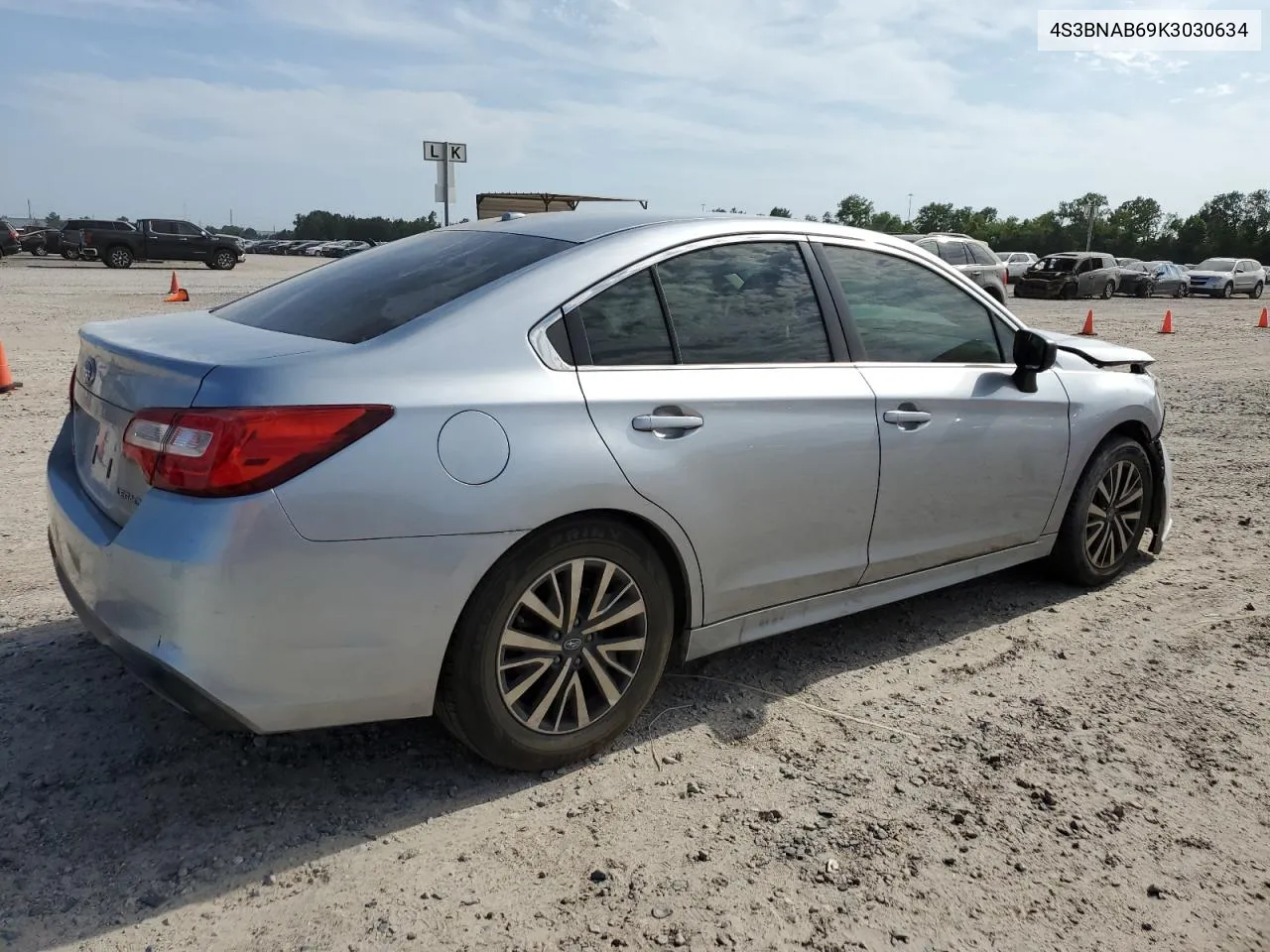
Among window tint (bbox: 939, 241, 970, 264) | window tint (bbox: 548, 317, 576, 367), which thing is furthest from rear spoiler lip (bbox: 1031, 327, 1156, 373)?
window tint (bbox: 939, 241, 970, 264)

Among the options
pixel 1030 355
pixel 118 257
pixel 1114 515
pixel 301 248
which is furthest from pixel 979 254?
pixel 301 248

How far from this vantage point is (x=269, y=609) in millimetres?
2439

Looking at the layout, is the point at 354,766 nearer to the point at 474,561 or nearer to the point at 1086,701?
the point at 474,561

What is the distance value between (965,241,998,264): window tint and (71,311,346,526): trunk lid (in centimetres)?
2216

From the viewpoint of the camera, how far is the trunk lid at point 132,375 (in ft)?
8.49

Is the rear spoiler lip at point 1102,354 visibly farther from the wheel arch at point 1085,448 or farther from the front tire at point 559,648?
the front tire at point 559,648

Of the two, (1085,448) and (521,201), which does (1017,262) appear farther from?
(1085,448)

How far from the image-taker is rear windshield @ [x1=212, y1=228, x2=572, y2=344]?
2936 mm

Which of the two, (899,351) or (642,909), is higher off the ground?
(899,351)

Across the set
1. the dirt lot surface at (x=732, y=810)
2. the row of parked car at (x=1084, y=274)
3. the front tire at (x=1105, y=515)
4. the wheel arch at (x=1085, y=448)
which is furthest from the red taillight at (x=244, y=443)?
the row of parked car at (x=1084, y=274)

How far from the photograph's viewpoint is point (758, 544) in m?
3.31

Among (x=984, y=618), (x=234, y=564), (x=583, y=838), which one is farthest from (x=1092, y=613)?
(x=234, y=564)

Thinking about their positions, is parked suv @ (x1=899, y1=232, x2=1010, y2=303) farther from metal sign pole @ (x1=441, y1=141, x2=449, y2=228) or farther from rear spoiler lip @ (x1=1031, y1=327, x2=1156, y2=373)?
rear spoiler lip @ (x1=1031, y1=327, x2=1156, y2=373)

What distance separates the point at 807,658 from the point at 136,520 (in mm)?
2462
